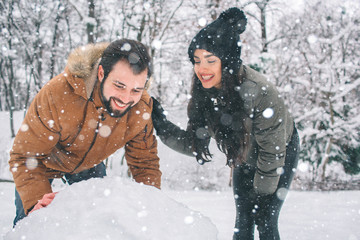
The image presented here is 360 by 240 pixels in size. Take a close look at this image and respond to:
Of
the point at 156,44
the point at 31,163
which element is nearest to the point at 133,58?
the point at 31,163

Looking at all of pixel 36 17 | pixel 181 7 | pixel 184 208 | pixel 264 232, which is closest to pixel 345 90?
pixel 181 7

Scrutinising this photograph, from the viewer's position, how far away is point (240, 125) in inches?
82.0

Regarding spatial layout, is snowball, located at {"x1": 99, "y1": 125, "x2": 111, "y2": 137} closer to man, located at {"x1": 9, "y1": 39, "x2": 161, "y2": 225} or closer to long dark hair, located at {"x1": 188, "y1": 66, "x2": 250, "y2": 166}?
man, located at {"x1": 9, "y1": 39, "x2": 161, "y2": 225}

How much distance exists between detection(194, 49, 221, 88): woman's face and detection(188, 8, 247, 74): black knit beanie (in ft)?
0.12

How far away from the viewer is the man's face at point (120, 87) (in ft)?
5.58

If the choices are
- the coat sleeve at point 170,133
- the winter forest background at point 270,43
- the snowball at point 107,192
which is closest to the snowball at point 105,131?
the coat sleeve at point 170,133

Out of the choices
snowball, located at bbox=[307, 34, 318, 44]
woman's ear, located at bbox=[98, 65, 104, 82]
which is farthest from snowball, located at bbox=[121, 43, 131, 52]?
snowball, located at bbox=[307, 34, 318, 44]

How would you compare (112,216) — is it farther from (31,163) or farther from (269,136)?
(269,136)

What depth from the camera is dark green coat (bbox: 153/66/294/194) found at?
187cm

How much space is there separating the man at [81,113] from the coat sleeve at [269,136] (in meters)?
0.83

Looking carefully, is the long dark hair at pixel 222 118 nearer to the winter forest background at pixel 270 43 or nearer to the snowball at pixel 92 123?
the snowball at pixel 92 123

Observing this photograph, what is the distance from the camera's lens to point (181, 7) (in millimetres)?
10242

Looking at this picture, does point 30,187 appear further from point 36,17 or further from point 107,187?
point 36,17

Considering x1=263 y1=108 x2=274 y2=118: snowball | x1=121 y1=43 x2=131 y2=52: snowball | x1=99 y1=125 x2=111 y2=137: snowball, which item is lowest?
x1=99 y1=125 x2=111 y2=137: snowball
